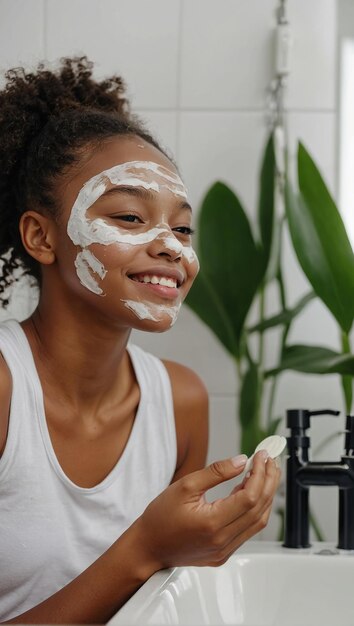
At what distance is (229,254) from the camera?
135 cm

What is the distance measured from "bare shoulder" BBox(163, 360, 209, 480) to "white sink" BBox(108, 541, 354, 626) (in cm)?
24

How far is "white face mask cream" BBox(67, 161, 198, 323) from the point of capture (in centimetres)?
91

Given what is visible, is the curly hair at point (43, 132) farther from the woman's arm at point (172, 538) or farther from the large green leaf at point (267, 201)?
the woman's arm at point (172, 538)

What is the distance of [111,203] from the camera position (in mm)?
935

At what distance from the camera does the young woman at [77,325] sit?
0.93 m

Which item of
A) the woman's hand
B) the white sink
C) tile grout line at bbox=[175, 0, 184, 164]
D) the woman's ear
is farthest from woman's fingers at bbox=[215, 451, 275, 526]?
tile grout line at bbox=[175, 0, 184, 164]

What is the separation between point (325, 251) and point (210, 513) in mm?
535

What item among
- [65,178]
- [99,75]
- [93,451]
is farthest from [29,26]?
[93,451]

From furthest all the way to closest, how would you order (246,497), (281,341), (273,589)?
(281,341)
(273,589)
(246,497)

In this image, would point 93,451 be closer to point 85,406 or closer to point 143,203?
point 85,406

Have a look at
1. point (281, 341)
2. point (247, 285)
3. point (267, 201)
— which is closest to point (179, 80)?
point (267, 201)

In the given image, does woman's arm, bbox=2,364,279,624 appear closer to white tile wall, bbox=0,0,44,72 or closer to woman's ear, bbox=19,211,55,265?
woman's ear, bbox=19,211,55,265

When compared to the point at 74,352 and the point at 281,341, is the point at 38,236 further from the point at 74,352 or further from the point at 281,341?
the point at 281,341

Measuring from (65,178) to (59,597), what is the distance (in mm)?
475
